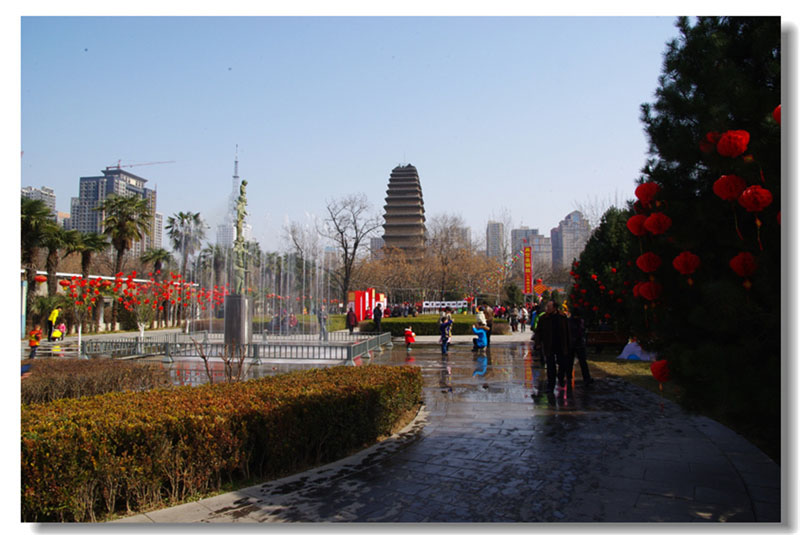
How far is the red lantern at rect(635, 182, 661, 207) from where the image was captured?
454cm

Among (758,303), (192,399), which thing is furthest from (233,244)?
(758,303)

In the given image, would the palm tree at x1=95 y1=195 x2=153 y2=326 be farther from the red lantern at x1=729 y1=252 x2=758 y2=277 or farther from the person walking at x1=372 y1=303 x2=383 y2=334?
the red lantern at x1=729 y1=252 x2=758 y2=277

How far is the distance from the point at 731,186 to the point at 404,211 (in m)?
85.0

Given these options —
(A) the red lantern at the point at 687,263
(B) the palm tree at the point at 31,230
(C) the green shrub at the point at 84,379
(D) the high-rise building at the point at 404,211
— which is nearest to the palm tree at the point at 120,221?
(B) the palm tree at the point at 31,230

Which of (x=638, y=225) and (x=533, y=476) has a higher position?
(x=638, y=225)

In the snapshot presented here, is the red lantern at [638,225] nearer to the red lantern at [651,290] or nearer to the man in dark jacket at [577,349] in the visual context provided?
the red lantern at [651,290]

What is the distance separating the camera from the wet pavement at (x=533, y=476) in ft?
13.9

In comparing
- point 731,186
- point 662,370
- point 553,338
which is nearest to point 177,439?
point 662,370

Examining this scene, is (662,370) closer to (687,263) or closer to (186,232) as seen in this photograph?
(687,263)

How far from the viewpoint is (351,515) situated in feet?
13.8

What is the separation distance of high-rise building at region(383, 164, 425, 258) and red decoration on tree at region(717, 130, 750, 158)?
7921cm

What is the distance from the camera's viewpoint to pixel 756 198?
3.43 m

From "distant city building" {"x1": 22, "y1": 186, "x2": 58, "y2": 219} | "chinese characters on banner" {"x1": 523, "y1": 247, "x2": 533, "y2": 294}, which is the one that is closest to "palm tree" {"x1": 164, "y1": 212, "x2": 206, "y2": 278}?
"distant city building" {"x1": 22, "y1": 186, "x2": 58, "y2": 219}
